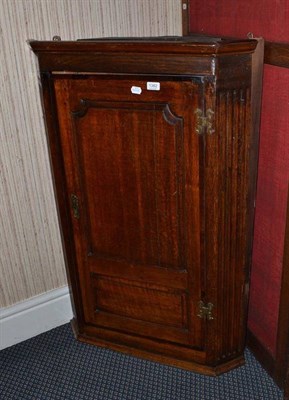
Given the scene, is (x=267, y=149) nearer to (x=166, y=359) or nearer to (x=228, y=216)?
(x=228, y=216)

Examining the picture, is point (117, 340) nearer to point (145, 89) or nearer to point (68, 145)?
point (68, 145)

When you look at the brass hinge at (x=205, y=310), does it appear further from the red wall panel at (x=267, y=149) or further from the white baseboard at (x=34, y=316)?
the white baseboard at (x=34, y=316)

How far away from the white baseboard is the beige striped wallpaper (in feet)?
0.15

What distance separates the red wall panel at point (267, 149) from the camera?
1.69 m

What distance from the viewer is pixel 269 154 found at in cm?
185

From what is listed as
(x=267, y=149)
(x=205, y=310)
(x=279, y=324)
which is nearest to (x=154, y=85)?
(x=267, y=149)

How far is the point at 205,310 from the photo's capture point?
1.95 metres

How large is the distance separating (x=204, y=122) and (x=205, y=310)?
80 centimetres

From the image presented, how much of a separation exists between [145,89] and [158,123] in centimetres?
13

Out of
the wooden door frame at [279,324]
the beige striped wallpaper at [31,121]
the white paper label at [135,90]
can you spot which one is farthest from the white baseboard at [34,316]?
the white paper label at [135,90]

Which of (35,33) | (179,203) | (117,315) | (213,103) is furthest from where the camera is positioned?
(117,315)

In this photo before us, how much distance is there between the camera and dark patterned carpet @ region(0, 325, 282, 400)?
2033 mm

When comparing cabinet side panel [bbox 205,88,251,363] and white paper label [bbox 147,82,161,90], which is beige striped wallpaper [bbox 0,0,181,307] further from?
cabinet side panel [bbox 205,88,251,363]

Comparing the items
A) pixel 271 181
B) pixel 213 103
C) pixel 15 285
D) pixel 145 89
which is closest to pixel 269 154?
pixel 271 181
